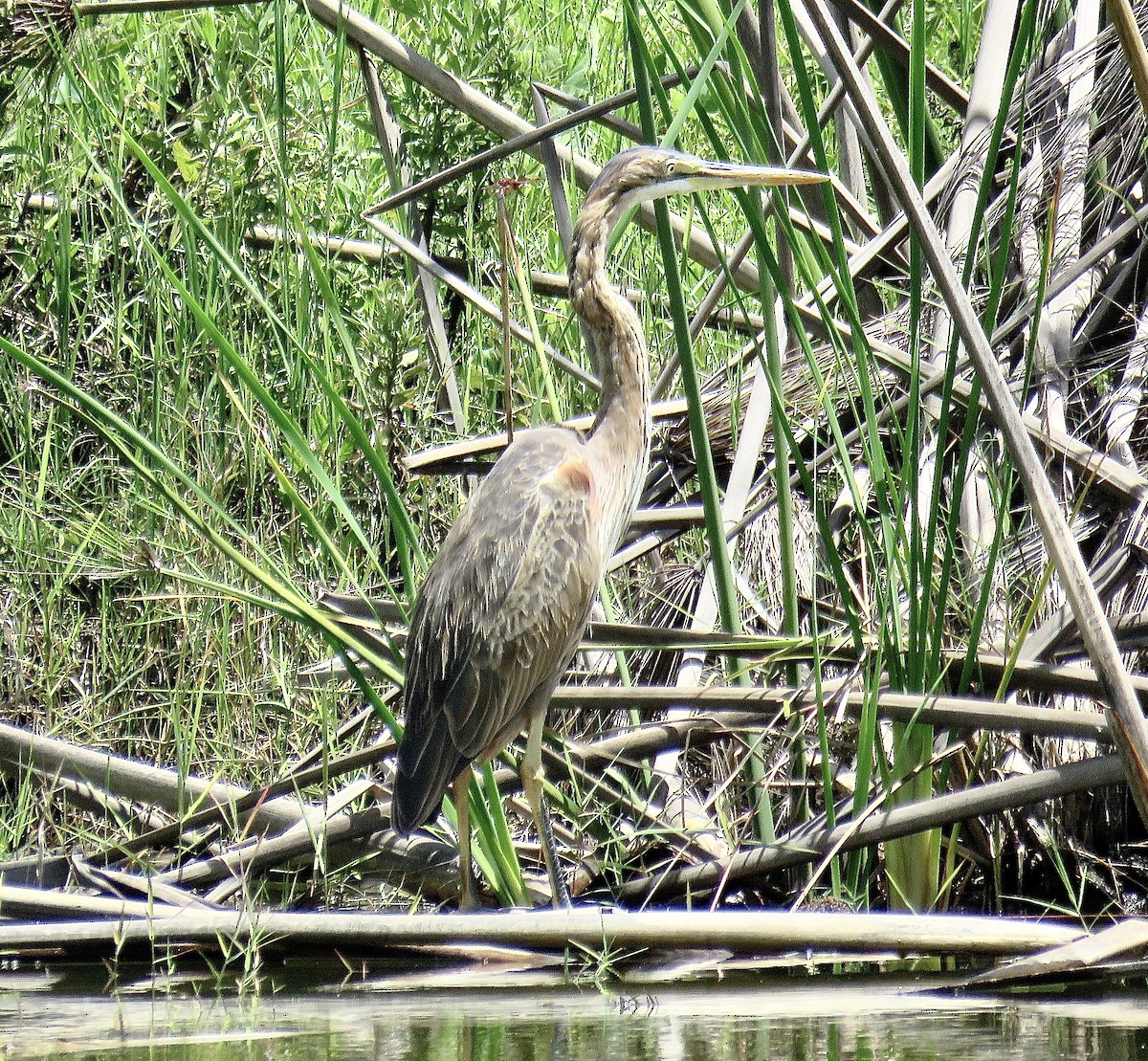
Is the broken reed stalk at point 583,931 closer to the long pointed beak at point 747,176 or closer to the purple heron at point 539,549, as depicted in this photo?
the purple heron at point 539,549

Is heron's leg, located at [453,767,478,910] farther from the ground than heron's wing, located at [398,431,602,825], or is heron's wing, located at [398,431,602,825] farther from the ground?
heron's wing, located at [398,431,602,825]

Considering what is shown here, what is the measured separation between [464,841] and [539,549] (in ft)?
2.34

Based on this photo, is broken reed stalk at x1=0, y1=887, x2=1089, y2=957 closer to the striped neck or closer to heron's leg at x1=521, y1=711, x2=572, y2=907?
heron's leg at x1=521, y1=711, x2=572, y2=907

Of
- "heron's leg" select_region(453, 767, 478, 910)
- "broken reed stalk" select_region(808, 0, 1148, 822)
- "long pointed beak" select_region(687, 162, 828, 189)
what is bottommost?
"heron's leg" select_region(453, 767, 478, 910)

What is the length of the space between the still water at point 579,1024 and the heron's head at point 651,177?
5.66ft

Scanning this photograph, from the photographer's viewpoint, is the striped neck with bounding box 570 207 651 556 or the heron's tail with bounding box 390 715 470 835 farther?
the striped neck with bounding box 570 207 651 556

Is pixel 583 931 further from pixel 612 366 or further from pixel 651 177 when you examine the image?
pixel 651 177

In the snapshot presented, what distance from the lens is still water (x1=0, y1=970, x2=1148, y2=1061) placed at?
235 cm

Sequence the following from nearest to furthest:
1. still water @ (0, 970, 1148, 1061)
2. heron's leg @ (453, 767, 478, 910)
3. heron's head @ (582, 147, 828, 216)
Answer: still water @ (0, 970, 1148, 1061) < heron's leg @ (453, 767, 478, 910) < heron's head @ (582, 147, 828, 216)

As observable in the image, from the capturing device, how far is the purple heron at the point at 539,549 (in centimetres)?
349

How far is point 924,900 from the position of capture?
3105 millimetres

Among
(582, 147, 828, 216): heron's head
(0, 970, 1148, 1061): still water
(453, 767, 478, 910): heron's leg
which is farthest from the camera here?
(582, 147, 828, 216): heron's head

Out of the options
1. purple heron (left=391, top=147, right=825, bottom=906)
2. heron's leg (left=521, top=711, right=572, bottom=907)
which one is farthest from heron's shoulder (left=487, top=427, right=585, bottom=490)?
heron's leg (left=521, top=711, right=572, bottom=907)

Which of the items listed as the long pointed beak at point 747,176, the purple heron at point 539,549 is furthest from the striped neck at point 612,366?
the long pointed beak at point 747,176
